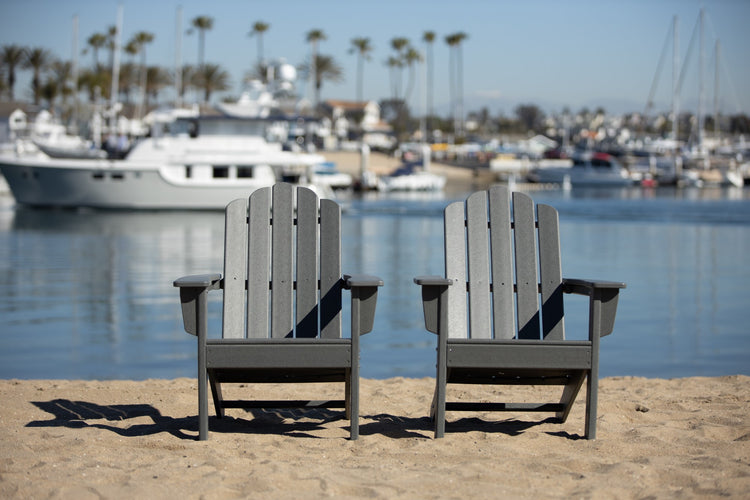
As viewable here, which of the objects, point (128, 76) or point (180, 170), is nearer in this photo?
point (180, 170)

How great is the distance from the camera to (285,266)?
4277 mm

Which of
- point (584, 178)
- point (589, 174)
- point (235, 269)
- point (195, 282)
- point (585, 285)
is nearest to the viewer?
point (195, 282)

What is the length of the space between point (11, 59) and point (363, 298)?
3201 inches

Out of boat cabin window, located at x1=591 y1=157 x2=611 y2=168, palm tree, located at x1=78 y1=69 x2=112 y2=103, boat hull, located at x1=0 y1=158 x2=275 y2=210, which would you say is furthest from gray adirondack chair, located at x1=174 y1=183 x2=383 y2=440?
palm tree, located at x1=78 y1=69 x2=112 y2=103

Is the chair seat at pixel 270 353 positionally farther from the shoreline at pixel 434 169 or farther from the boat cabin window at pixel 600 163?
the boat cabin window at pixel 600 163

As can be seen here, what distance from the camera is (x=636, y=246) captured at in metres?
20.2

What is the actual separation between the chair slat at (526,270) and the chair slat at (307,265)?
99cm

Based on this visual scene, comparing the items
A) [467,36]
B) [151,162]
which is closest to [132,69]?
[467,36]

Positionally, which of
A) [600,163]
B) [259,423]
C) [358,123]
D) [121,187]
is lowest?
[259,423]

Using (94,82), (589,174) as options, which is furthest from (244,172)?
(94,82)

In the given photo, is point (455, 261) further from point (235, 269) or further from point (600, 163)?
point (600, 163)

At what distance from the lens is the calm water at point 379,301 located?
695cm

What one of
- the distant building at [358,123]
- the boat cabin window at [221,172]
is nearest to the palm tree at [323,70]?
the distant building at [358,123]

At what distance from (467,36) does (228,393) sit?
102m
